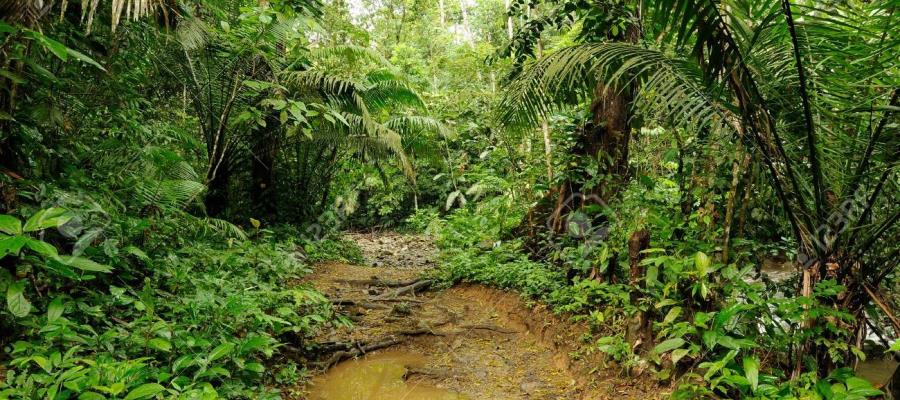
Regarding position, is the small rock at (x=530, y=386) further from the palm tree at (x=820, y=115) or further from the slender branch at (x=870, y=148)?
the slender branch at (x=870, y=148)

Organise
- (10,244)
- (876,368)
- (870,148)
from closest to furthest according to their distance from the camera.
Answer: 1. (10,244)
2. (870,148)
3. (876,368)

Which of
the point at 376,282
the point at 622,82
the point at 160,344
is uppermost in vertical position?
the point at 622,82

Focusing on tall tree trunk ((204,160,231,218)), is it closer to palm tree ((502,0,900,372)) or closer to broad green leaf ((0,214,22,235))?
broad green leaf ((0,214,22,235))

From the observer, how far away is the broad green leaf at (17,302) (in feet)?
6.71

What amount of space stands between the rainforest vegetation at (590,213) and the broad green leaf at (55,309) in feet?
0.04

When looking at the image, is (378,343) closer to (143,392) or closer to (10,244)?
(143,392)

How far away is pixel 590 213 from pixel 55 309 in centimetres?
393

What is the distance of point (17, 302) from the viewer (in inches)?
81.7

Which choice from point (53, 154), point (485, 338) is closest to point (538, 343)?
point (485, 338)

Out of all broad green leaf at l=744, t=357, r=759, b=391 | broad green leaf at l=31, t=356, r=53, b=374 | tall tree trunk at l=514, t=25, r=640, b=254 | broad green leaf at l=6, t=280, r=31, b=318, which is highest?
tall tree trunk at l=514, t=25, r=640, b=254

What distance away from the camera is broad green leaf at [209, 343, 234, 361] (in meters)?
2.49

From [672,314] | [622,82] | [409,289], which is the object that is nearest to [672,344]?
[672,314]

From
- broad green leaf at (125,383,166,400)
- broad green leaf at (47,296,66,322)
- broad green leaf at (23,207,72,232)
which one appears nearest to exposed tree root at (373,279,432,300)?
broad green leaf at (47,296,66,322)

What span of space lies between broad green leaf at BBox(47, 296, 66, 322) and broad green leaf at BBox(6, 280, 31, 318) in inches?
6.4
